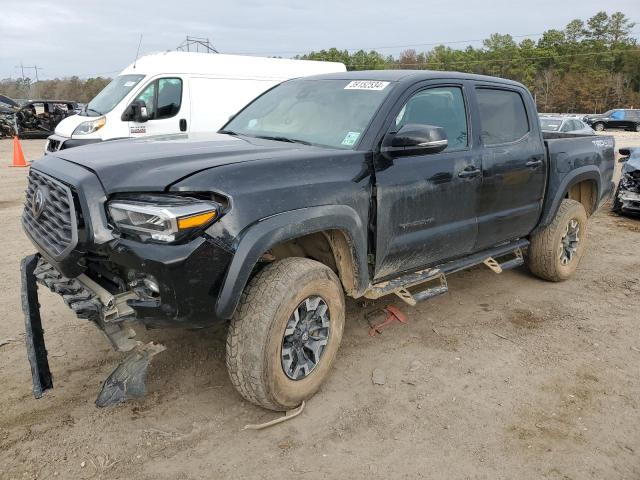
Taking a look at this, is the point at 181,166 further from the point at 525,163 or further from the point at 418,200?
the point at 525,163

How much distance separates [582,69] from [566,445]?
265 feet

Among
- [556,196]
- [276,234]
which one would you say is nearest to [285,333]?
[276,234]

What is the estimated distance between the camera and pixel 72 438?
284cm

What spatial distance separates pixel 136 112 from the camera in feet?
31.5

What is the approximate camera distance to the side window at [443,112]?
12.4 feet

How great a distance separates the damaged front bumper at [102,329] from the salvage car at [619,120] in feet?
122

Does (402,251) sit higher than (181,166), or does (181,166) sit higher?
(181,166)

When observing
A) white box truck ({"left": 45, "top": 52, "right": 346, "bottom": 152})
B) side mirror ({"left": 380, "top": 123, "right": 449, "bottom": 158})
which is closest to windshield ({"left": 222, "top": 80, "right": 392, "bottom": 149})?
side mirror ({"left": 380, "top": 123, "right": 449, "bottom": 158})

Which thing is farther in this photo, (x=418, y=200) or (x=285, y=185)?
(x=418, y=200)

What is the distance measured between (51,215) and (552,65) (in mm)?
82271

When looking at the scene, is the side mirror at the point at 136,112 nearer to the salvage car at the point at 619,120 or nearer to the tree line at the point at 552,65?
the salvage car at the point at 619,120

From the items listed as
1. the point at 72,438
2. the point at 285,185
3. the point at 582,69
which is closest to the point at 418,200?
the point at 285,185

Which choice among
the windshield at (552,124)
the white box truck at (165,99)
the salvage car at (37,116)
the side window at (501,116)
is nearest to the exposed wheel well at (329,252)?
the side window at (501,116)

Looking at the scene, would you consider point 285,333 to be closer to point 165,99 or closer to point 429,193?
point 429,193
